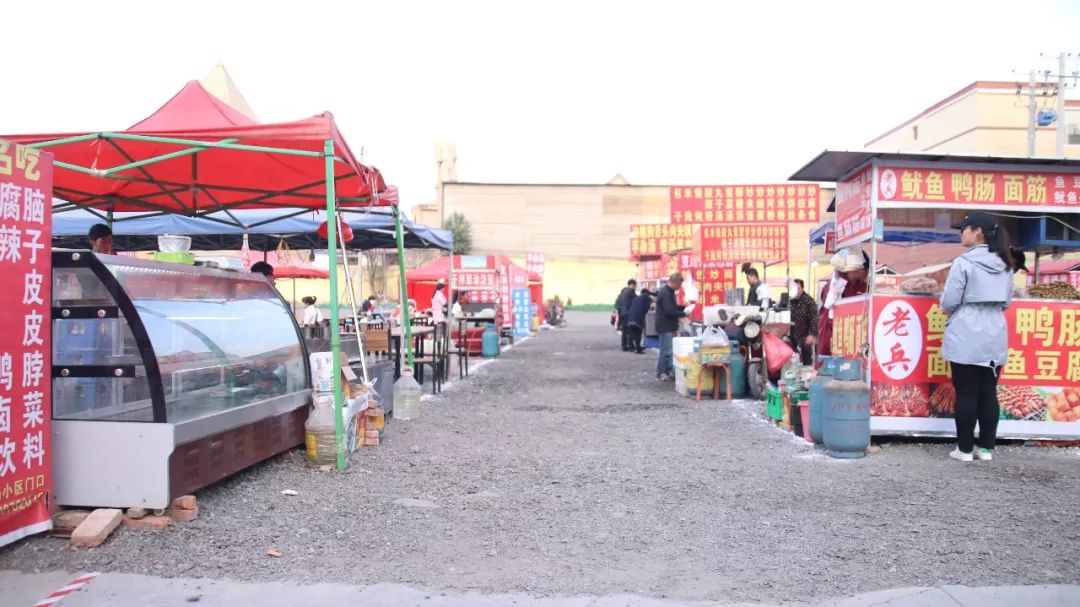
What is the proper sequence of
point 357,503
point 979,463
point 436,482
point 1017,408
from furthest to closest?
point 1017,408 < point 979,463 < point 436,482 < point 357,503

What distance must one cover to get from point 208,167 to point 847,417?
22.3 feet

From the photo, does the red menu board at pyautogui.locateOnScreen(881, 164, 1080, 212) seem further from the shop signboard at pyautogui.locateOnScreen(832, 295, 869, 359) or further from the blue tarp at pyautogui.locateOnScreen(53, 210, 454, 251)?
the blue tarp at pyautogui.locateOnScreen(53, 210, 454, 251)

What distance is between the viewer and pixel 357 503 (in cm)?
550

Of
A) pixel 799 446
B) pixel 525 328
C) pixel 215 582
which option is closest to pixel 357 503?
pixel 215 582

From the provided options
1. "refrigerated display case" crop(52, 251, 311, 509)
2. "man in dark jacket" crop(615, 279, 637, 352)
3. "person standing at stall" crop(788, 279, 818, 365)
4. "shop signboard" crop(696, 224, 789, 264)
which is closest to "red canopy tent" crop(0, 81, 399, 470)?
"refrigerated display case" crop(52, 251, 311, 509)

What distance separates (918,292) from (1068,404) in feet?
5.80

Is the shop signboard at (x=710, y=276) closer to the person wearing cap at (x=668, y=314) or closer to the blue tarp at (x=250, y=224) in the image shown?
the person wearing cap at (x=668, y=314)

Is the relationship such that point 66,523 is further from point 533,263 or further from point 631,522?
point 533,263

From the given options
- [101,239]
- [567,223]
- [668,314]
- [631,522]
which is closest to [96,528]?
[631,522]

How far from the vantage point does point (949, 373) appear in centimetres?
734

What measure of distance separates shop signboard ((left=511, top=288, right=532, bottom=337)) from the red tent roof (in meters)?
19.6

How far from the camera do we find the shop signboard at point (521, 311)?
28.8 m

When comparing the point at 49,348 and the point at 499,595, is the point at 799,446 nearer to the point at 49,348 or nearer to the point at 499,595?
the point at 499,595

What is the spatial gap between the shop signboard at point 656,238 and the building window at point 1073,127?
27820 millimetres
